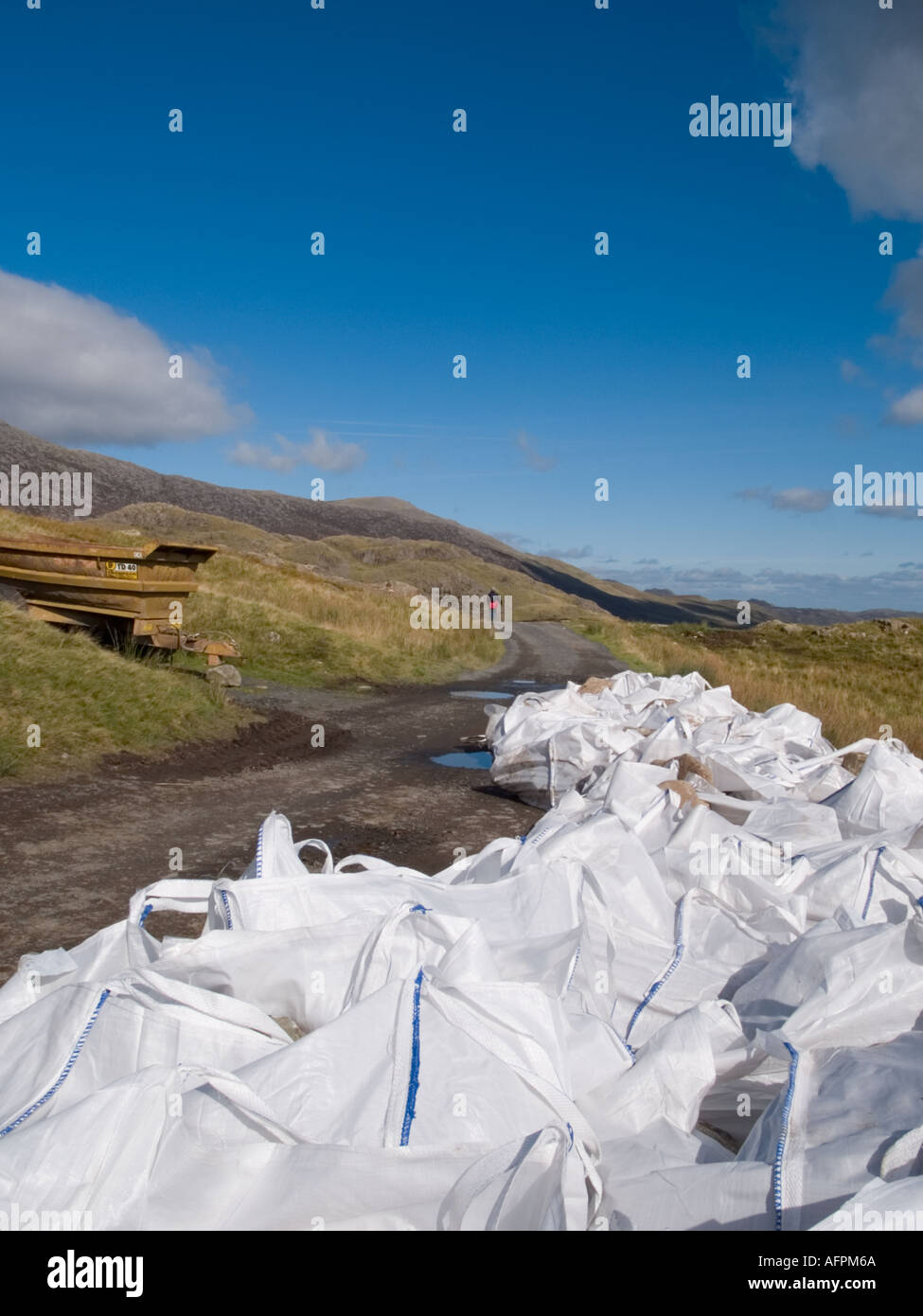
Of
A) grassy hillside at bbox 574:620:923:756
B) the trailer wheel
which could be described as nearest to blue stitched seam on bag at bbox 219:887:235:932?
grassy hillside at bbox 574:620:923:756

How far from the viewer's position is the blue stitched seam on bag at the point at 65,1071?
84.6 inches

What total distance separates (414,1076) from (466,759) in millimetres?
7488

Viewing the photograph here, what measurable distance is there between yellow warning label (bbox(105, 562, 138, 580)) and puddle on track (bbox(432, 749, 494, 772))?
15.8ft

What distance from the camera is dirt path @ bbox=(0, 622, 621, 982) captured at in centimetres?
492

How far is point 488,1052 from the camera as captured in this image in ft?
7.28

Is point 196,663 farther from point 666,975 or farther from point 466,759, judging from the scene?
point 666,975

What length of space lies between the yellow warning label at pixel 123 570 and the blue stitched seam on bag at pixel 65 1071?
10202mm

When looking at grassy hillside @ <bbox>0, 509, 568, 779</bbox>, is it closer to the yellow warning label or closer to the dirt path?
the dirt path

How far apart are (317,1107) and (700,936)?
6.42 ft

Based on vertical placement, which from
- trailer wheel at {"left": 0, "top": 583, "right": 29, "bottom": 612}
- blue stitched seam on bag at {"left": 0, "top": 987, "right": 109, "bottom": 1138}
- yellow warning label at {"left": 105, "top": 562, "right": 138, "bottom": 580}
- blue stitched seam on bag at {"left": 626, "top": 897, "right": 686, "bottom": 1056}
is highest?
yellow warning label at {"left": 105, "top": 562, "right": 138, "bottom": 580}

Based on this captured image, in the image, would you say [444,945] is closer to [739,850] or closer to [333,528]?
[739,850]

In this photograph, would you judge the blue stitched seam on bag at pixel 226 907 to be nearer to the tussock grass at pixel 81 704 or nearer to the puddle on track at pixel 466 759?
the tussock grass at pixel 81 704

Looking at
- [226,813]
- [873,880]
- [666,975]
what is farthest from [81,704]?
[873,880]
